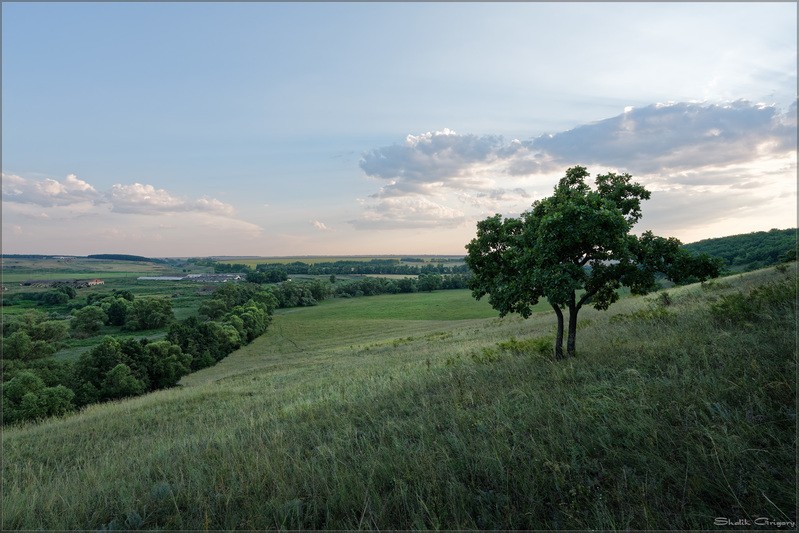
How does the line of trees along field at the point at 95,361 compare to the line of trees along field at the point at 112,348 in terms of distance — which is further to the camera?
the line of trees along field at the point at 112,348

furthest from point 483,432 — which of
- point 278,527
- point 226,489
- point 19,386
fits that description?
point 19,386

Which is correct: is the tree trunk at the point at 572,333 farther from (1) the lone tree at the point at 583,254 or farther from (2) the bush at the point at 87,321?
(2) the bush at the point at 87,321

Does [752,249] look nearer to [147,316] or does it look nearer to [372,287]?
[372,287]

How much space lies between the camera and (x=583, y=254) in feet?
35.9

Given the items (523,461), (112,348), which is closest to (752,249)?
(523,461)

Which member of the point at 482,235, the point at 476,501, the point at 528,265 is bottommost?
the point at 476,501

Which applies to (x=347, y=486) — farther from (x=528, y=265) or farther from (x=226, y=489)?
(x=528, y=265)

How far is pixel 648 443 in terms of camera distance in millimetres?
4168

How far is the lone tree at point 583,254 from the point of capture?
1016 cm

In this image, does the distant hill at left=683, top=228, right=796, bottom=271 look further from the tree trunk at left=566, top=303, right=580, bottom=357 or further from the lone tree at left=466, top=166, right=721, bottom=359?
the tree trunk at left=566, top=303, right=580, bottom=357

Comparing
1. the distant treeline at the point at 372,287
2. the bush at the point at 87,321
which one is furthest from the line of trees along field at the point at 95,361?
the distant treeline at the point at 372,287

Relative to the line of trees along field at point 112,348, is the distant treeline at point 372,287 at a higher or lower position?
higher

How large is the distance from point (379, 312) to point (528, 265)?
82.3 metres

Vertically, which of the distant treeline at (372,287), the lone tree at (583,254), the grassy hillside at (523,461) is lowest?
the distant treeline at (372,287)
